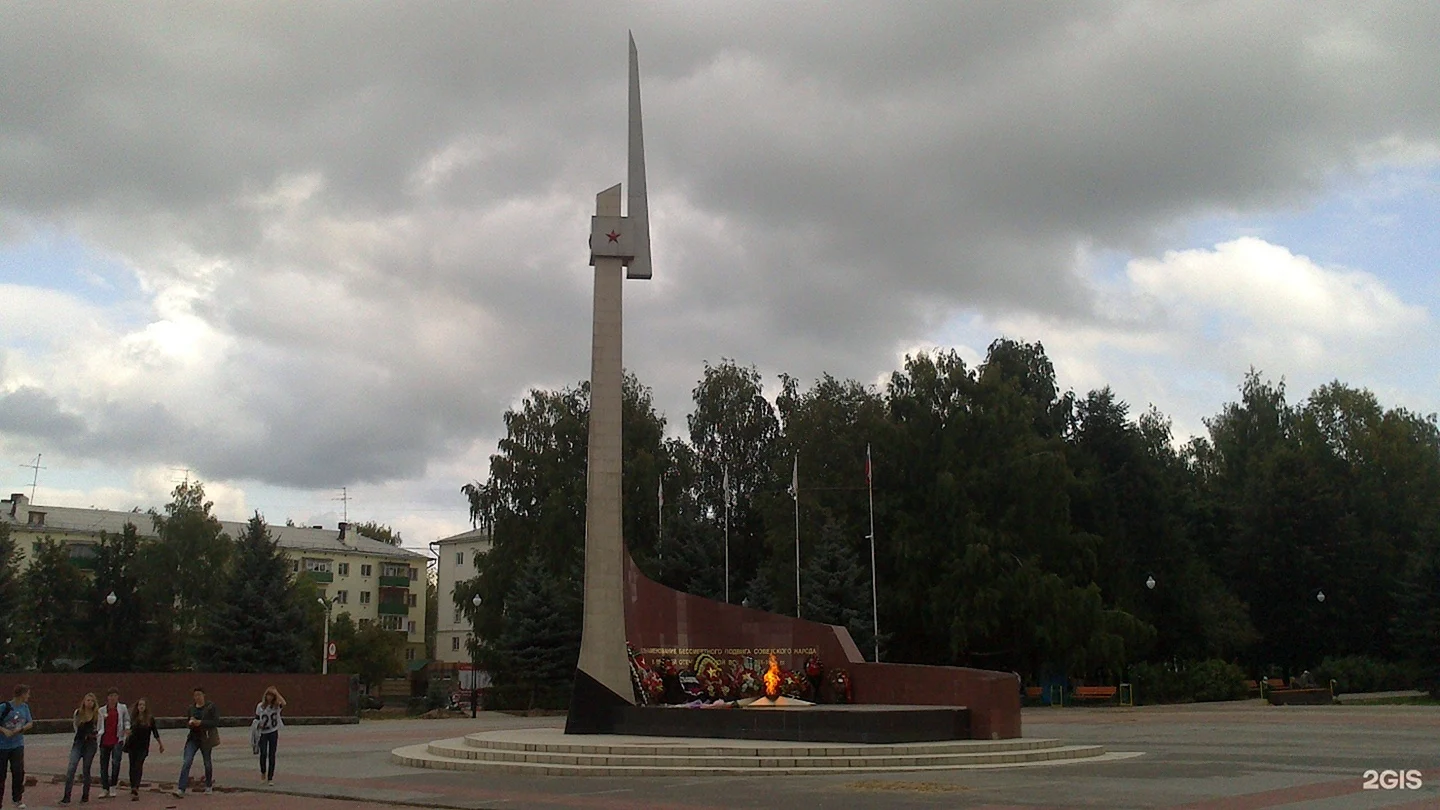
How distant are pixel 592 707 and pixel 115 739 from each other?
810 centimetres

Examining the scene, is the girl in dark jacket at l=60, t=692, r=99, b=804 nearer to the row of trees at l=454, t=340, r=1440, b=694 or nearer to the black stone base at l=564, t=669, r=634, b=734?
the black stone base at l=564, t=669, r=634, b=734

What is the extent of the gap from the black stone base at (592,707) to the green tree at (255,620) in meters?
21.0

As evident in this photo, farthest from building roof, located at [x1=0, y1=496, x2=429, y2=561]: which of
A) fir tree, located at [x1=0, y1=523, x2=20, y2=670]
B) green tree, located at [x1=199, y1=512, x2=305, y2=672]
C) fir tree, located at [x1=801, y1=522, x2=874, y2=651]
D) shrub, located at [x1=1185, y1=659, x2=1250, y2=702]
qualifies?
shrub, located at [x1=1185, y1=659, x2=1250, y2=702]

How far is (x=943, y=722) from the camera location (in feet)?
57.3

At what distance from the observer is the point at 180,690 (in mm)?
32062

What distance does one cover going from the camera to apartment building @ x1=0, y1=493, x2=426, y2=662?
67.2 meters

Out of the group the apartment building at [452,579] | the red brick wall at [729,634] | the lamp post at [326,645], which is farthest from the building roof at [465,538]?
the red brick wall at [729,634]

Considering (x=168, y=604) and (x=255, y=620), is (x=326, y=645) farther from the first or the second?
(x=168, y=604)

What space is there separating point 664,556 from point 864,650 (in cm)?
825

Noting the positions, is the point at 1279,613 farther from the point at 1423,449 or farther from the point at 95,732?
the point at 95,732

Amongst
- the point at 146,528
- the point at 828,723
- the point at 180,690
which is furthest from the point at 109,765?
the point at 146,528

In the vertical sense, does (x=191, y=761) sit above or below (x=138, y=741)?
below

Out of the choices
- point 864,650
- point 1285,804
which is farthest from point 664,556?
point 1285,804

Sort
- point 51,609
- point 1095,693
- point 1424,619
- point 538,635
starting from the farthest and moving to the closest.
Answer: point 51,609 → point 1095,693 → point 538,635 → point 1424,619
